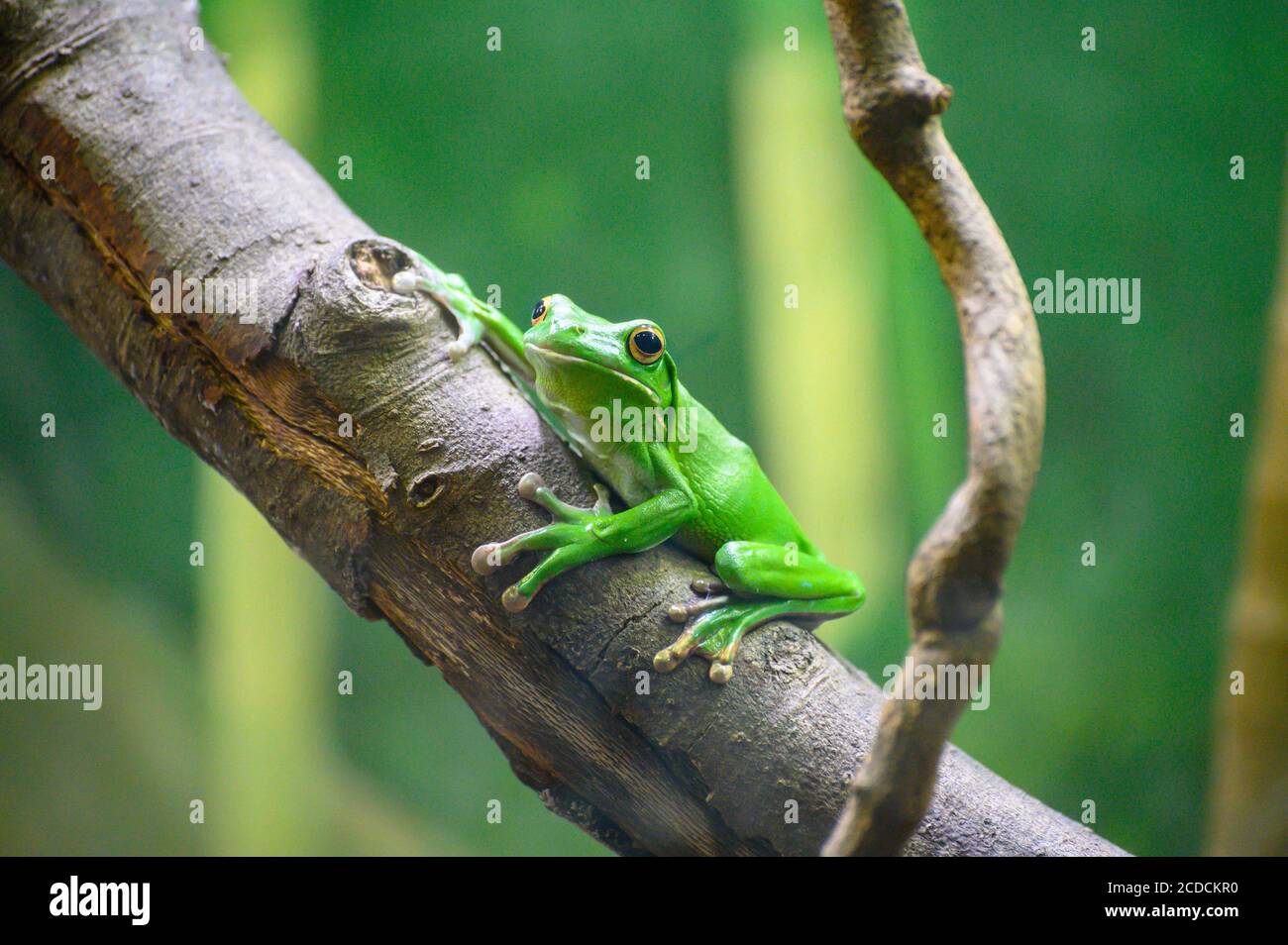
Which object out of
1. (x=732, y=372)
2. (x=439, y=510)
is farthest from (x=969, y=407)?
(x=732, y=372)

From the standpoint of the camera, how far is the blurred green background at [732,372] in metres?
4.11

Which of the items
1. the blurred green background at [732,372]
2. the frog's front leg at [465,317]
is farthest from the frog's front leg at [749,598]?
the blurred green background at [732,372]

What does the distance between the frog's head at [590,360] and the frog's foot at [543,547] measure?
33 centimetres

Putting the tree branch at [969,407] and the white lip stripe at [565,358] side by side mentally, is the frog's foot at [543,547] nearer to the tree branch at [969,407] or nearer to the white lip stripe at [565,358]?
the white lip stripe at [565,358]

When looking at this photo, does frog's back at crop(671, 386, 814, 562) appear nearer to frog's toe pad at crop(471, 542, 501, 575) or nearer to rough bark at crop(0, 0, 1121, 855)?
rough bark at crop(0, 0, 1121, 855)

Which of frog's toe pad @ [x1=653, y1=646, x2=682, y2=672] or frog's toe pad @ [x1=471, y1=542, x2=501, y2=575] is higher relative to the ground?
frog's toe pad @ [x1=471, y1=542, x2=501, y2=575]

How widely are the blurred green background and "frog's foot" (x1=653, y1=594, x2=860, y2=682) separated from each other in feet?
8.19

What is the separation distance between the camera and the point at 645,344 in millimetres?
2020

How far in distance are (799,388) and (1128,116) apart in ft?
6.22

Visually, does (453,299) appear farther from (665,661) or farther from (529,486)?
(665,661)

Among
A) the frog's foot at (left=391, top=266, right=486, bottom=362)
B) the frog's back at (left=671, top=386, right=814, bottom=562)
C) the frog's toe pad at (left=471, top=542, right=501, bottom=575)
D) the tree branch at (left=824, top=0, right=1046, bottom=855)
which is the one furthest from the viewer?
the frog's back at (left=671, top=386, right=814, bottom=562)

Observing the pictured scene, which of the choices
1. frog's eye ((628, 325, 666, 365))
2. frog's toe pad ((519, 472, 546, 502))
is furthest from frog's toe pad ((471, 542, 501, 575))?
frog's eye ((628, 325, 666, 365))

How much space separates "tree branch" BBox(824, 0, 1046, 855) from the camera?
1.12 meters

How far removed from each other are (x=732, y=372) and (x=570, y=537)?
2712mm
